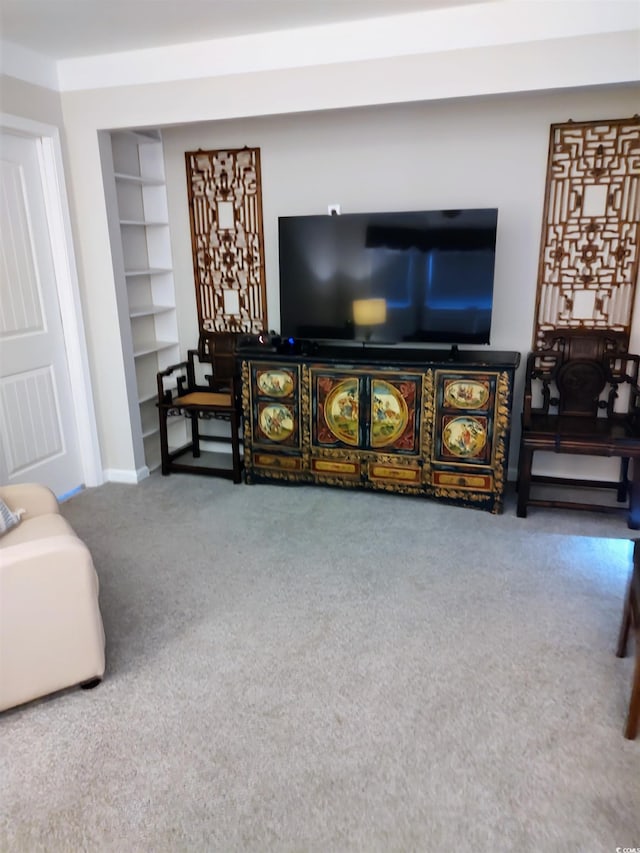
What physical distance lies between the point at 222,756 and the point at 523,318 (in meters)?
2.92

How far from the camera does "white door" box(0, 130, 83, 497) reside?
10.9 feet

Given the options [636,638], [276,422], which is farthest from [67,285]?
[636,638]

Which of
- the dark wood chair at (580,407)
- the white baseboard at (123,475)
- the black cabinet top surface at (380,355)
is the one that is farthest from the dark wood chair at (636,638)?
the white baseboard at (123,475)

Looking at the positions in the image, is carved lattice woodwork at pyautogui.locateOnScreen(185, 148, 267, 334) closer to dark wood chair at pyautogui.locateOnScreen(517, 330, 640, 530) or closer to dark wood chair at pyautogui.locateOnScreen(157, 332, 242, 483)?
dark wood chair at pyautogui.locateOnScreen(157, 332, 242, 483)

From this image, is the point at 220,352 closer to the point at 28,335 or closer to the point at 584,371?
the point at 28,335

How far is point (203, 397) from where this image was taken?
4113 millimetres

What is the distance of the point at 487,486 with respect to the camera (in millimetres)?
3482

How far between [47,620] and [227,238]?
2884mm

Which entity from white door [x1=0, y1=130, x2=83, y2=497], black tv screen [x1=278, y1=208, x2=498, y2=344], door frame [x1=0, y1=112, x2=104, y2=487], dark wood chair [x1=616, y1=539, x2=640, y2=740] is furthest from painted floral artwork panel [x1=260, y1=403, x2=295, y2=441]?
dark wood chair [x1=616, y1=539, x2=640, y2=740]

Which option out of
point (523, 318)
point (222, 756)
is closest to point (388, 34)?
point (523, 318)

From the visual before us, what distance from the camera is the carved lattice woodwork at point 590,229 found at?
333 centimetres

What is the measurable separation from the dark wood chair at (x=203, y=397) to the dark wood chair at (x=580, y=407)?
181 cm

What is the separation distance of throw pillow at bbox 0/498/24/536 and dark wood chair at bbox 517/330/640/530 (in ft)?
8.20

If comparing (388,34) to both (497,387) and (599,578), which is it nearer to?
(497,387)
